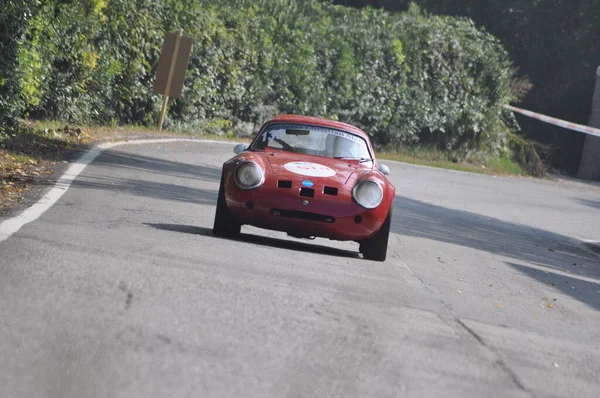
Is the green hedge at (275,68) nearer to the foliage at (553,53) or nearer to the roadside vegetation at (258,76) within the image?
the roadside vegetation at (258,76)

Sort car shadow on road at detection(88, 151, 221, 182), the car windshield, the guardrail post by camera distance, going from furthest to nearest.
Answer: the guardrail post < car shadow on road at detection(88, 151, 221, 182) < the car windshield

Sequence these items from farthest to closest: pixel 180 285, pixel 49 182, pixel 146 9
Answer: pixel 146 9, pixel 49 182, pixel 180 285

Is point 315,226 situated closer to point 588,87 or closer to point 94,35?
point 94,35

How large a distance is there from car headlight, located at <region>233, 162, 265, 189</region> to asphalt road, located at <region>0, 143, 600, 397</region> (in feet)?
1.70

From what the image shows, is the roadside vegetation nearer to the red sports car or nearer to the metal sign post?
the metal sign post

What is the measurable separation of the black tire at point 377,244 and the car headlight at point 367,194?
23 cm

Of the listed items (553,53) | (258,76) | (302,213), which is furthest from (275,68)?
(302,213)

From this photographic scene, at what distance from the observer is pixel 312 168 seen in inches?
390

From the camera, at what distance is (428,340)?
641 centimetres

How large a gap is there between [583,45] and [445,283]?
36.2 meters

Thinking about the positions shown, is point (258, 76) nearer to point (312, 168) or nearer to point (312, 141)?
point (312, 141)

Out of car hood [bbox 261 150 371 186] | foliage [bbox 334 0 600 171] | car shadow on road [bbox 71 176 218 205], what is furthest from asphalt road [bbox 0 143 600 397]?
foliage [bbox 334 0 600 171]

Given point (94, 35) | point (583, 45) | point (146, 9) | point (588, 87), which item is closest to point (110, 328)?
point (94, 35)

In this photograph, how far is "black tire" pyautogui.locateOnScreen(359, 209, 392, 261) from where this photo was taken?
987 cm
